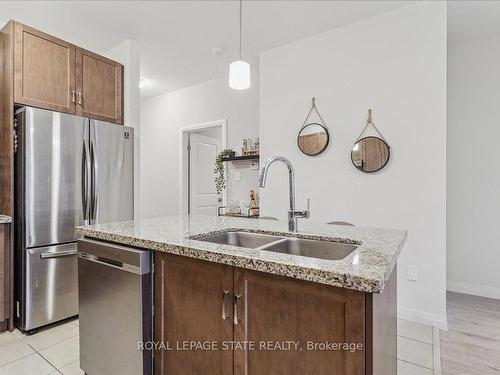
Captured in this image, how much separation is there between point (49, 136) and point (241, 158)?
2.08 m

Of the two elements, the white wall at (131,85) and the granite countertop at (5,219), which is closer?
the granite countertop at (5,219)

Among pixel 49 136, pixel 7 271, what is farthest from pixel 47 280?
pixel 49 136

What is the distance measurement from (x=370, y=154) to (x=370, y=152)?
18mm

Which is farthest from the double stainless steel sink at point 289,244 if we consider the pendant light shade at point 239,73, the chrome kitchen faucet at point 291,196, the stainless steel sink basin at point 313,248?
the pendant light shade at point 239,73

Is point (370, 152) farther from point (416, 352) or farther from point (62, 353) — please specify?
point (62, 353)

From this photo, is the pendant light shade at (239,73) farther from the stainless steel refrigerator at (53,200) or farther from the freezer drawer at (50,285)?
the freezer drawer at (50,285)

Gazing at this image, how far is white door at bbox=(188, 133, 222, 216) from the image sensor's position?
495 centimetres

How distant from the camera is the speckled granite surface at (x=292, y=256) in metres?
0.89

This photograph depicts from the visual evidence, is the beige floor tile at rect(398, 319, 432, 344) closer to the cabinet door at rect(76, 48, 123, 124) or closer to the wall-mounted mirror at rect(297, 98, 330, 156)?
the wall-mounted mirror at rect(297, 98, 330, 156)

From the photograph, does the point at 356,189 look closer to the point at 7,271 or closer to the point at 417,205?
the point at 417,205

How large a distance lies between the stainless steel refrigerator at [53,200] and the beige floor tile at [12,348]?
0.29 feet

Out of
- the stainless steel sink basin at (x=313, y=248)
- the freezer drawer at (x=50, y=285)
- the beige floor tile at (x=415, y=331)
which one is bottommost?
the beige floor tile at (x=415, y=331)

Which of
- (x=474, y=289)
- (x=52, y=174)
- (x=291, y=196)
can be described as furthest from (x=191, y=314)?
(x=474, y=289)

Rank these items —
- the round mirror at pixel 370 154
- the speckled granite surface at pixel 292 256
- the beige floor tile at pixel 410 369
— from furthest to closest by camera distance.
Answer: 1. the round mirror at pixel 370 154
2. the beige floor tile at pixel 410 369
3. the speckled granite surface at pixel 292 256
